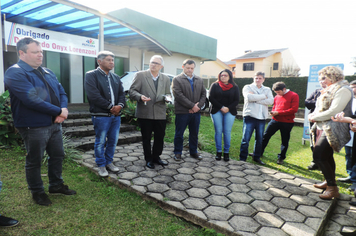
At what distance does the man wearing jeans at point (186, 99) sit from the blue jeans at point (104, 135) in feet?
4.04

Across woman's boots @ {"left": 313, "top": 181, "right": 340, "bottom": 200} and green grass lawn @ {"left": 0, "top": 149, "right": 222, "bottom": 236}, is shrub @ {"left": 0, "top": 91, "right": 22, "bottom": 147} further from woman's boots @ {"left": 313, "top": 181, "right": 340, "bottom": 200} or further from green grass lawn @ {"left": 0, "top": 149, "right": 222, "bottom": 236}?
woman's boots @ {"left": 313, "top": 181, "right": 340, "bottom": 200}

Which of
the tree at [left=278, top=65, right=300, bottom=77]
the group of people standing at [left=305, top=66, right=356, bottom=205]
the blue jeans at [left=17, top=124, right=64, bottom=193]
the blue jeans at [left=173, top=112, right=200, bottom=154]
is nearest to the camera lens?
the blue jeans at [left=17, top=124, right=64, bottom=193]

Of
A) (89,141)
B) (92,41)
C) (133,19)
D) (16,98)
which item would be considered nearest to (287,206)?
(16,98)

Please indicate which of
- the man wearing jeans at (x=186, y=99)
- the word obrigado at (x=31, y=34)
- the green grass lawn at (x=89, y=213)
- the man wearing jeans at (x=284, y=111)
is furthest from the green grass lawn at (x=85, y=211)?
the word obrigado at (x=31, y=34)

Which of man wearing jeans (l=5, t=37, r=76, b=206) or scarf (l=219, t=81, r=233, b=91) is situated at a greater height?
scarf (l=219, t=81, r=233, b=91)

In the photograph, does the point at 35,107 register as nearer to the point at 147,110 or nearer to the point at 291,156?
the point at 147,110

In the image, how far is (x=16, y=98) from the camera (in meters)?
2.60

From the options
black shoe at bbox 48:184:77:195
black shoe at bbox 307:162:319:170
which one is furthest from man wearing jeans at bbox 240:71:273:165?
black shoe at bbox 48:184:77:195

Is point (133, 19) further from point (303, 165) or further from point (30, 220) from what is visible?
point (30, 220)

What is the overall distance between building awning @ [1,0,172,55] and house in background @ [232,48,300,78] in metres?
27.0

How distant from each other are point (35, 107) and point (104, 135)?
1.16m

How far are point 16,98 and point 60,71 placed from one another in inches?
325

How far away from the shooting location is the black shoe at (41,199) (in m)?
2.80

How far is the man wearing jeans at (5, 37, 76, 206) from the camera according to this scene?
2529mm
